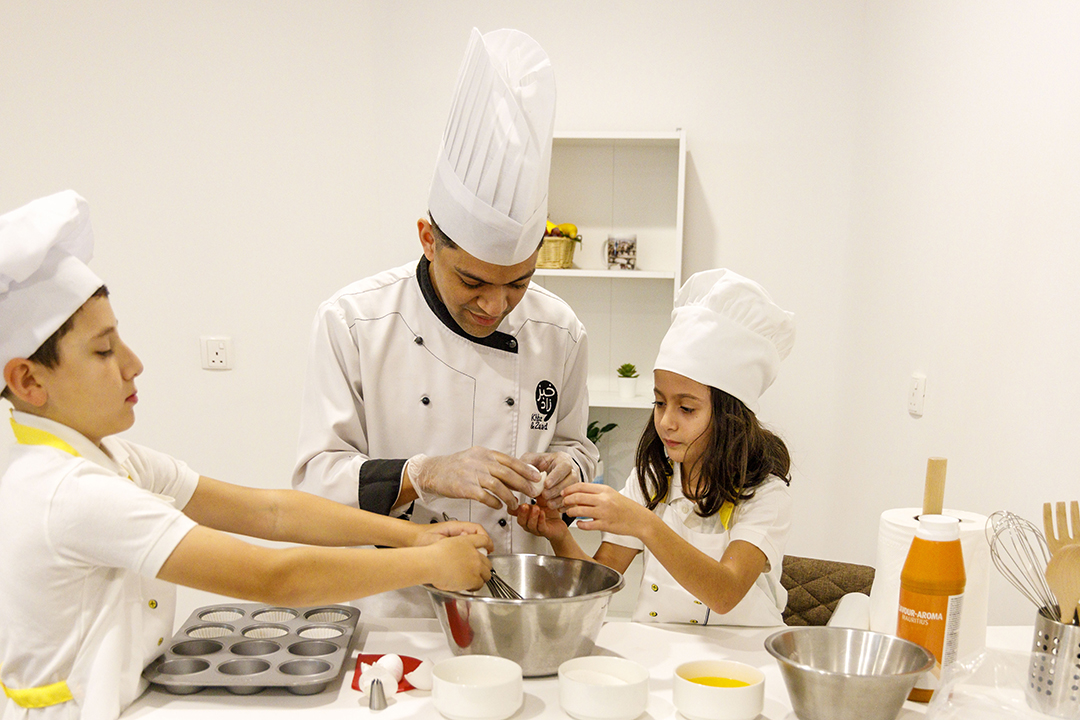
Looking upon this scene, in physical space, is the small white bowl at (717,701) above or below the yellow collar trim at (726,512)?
below

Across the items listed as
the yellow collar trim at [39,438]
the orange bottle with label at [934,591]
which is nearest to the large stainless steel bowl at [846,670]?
the orange bottle with label at [934,591]

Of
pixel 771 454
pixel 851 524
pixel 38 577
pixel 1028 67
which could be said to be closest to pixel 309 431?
pixel 38 577

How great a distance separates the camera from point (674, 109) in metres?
2.79

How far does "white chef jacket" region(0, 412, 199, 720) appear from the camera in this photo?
36.0 inches

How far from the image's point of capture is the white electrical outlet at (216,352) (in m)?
2.82

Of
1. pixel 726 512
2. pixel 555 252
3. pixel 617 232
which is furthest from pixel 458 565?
pixel 617 232

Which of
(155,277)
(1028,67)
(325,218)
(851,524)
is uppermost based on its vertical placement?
(1028,67)

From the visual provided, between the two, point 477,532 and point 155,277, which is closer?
point 477,532

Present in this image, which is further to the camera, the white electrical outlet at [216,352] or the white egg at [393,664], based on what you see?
the white electrical outlet at [216,352]

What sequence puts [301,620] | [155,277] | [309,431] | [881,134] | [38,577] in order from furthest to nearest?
[155,277] < [881,134] < [309,431] < [301,620] < [38,577]

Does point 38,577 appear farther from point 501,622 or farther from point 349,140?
point 349,140

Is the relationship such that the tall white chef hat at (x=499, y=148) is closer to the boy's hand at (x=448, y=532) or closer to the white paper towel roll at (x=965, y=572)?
the boy's hand at (x=448, y=532)

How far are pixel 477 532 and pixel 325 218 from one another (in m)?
1.89

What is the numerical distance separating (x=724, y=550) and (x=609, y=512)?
27 centimetres
